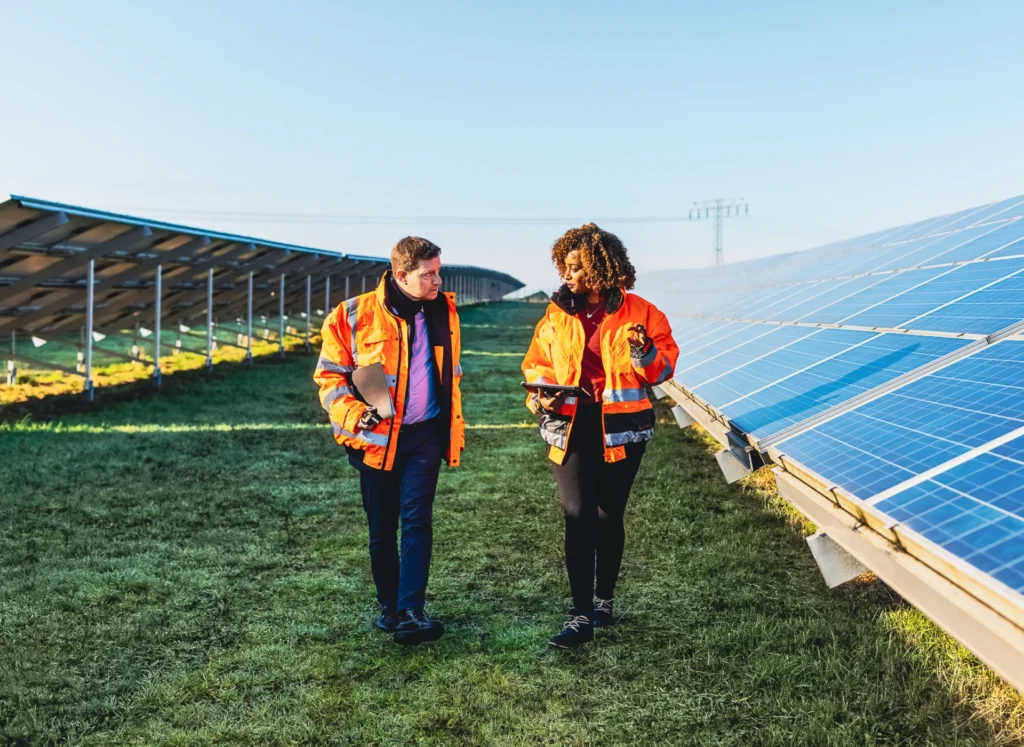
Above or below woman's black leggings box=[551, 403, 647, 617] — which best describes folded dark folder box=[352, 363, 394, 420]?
above

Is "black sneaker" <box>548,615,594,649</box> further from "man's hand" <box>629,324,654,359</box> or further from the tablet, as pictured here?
"man's hand" <box>629,324,654,359</box>

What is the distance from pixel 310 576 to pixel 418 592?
1313 millimetres

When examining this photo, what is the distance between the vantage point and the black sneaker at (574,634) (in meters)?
4.18

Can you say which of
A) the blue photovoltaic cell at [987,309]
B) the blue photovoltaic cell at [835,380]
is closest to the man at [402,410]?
the blue photovoltaic cell at [835,380]

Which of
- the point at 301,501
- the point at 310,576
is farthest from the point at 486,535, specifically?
the point at 301,501

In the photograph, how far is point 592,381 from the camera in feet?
13.9

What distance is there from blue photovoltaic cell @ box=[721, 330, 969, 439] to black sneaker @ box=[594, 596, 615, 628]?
4.73 feet

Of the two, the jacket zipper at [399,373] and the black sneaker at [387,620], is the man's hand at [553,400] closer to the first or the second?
the jacket zipper at [399,373]

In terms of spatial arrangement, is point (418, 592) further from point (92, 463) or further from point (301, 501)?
point (92, 463)

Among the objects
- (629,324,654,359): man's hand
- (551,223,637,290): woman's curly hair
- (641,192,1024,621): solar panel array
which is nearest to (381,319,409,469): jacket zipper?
(551,223,637,290): woman's curly hair

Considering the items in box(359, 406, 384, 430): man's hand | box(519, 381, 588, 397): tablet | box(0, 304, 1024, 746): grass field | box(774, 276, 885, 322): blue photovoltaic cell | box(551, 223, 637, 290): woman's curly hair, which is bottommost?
box(0, 304, 1024, 746): grass field

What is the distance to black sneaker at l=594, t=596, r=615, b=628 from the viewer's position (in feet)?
14.8

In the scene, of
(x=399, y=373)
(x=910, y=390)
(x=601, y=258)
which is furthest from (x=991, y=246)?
(x=399, y=373)

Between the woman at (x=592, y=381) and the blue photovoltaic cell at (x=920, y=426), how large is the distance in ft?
3.16
